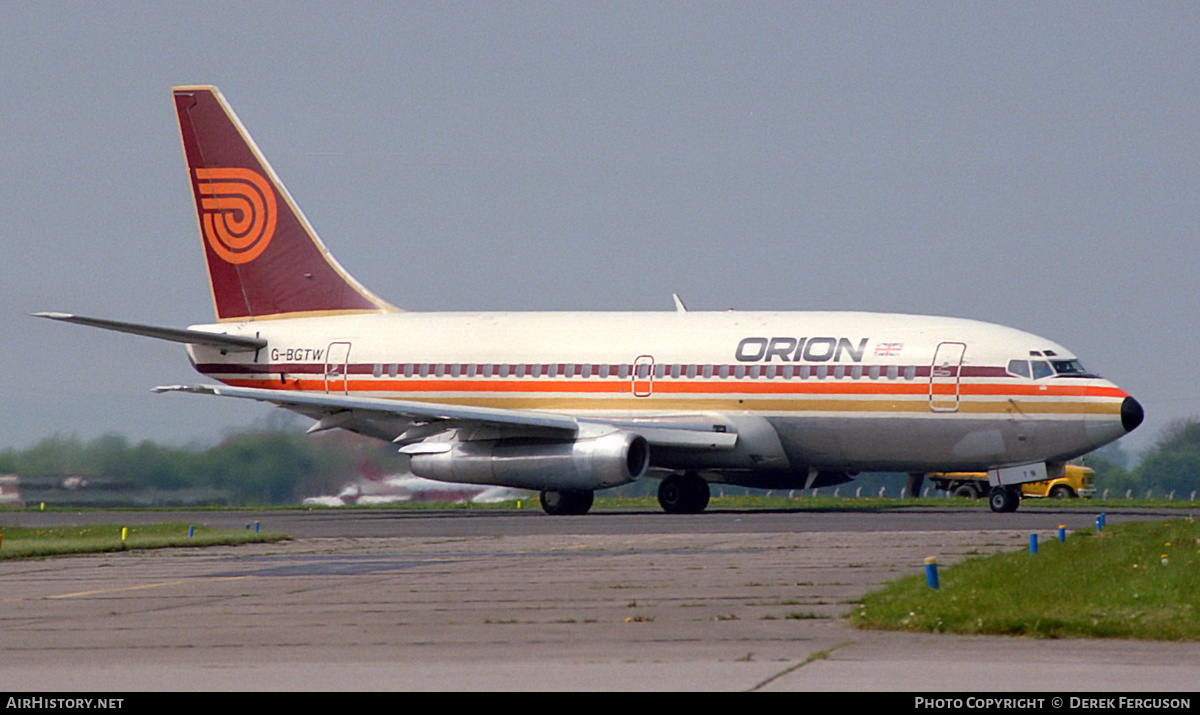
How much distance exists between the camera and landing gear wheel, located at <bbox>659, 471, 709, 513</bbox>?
38.3m

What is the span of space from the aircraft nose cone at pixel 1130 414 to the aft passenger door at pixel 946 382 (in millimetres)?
3240

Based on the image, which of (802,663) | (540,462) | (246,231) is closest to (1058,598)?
(802,663)

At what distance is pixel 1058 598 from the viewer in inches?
546

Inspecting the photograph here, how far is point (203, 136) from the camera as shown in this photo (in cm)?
4519

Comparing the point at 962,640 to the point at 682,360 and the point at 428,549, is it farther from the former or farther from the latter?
the point at 682,360

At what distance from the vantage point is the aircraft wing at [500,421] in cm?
3588

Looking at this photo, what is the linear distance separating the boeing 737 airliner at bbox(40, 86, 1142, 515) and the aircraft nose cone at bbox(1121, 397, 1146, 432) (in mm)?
45

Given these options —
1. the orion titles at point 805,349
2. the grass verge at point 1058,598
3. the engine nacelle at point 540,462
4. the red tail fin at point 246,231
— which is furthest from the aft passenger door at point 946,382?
the grass verge at point 1058,598

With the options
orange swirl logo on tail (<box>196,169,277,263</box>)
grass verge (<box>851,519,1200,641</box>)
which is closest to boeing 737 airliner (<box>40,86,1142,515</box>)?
orange swirl logo on tail (<box>196,169,277,263</box>)

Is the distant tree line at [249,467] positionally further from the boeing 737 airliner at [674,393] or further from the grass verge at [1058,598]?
the grass verge at [1058,598]

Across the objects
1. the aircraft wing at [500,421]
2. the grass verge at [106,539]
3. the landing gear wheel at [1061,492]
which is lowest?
the grass verge at [106,539]

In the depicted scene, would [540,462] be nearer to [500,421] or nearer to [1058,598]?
[500,421]

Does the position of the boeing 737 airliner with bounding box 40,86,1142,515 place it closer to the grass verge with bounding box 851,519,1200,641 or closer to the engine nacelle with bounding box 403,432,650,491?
the engine nacelle with bounding box 403,432,650,491
